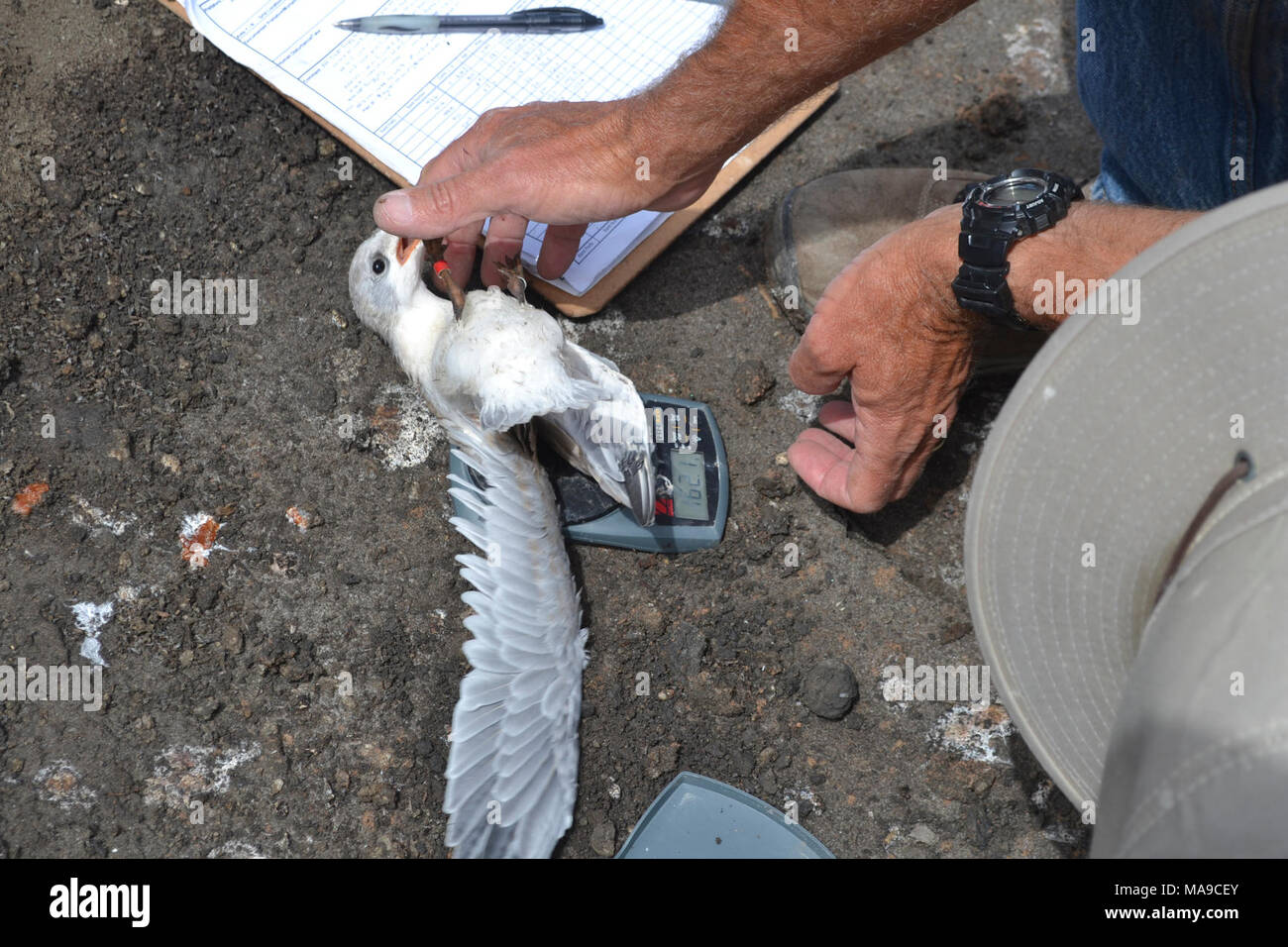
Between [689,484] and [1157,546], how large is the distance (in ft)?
2.89

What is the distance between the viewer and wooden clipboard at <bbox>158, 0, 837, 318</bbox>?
1.81m

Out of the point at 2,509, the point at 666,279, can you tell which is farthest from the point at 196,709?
the point at 666,279

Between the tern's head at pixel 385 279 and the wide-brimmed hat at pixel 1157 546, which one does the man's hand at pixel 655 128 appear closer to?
the tern's head at pixel 385 279

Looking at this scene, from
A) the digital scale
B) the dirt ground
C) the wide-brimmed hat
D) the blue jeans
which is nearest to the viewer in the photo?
the wide-brimmed hat

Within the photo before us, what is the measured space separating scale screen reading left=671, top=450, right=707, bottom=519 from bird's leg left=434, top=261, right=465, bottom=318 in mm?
438

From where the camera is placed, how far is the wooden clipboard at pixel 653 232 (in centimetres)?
181

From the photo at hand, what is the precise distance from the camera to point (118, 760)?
1473 millimetres

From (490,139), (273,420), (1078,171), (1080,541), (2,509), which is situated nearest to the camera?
(1080,541)

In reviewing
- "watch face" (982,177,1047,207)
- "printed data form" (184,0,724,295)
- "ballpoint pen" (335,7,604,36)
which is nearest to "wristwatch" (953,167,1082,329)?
"watch face" (982,177,1047,207)

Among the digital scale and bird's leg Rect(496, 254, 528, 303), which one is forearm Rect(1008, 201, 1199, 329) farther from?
bird's leg Rect(496, 254, 528, 303)

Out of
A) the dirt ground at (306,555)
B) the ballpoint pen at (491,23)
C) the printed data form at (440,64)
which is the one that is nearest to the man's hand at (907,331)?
the dirt ground at (306,555)

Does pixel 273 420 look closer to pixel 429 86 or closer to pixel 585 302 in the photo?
pixel 585 302

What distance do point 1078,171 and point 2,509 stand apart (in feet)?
6.98

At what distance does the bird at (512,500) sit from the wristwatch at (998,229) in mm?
529
